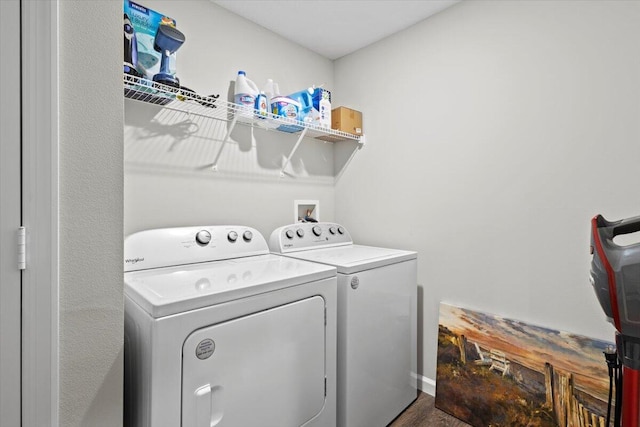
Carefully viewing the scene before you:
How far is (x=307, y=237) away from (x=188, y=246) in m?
0.79

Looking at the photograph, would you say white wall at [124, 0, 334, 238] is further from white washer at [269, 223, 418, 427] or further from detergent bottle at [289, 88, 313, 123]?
white washer at [269, 223, 418, 427]

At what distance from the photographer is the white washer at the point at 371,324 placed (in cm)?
151

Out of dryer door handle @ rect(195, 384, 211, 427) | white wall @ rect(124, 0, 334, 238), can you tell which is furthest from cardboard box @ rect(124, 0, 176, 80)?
dryer door handle @ rect(195, 384, 211, 427)

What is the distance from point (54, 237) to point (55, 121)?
0.90ft

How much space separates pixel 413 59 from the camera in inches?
83.1

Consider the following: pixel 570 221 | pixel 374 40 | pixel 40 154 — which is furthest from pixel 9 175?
pixel 374 40

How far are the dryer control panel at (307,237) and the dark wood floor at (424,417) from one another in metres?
1.11

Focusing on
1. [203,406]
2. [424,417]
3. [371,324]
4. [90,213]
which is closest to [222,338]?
[203,406]

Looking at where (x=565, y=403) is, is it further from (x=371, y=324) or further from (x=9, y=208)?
(x=9, y=208)

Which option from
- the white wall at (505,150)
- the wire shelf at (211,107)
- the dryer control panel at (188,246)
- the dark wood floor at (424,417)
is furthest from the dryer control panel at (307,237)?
the dark wood floor at (424,417)

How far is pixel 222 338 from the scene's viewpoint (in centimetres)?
106

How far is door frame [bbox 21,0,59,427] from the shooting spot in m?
0.73

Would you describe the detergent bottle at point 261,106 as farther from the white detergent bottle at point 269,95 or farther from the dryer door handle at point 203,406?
the dryer door handle at point 203,406

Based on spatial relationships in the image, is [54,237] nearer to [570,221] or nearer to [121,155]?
[121,155]
